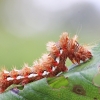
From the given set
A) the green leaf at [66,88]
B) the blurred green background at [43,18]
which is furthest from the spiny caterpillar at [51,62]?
the blurred green background at [43,18]

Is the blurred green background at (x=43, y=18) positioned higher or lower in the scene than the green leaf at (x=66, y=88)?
higher

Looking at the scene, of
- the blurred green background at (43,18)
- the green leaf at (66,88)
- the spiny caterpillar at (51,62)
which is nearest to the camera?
the green leaf at (66,88)

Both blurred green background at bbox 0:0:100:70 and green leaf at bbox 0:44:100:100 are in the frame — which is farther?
blurred green background at bbox 0:0:100:70

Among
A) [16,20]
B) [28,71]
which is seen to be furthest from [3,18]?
[28,71]

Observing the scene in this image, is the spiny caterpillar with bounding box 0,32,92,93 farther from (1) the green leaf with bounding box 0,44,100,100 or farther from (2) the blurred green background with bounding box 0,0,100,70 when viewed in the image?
(2) the blurred green background with bounding box 0,0,100,70

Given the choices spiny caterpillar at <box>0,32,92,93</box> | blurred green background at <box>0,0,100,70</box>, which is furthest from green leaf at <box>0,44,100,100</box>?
blurred green background at <box>0,0,100,70</box>

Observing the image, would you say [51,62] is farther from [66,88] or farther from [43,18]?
[43,18]

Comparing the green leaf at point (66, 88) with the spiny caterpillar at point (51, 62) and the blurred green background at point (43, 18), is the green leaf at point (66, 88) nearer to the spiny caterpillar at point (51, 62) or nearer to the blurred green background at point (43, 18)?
the spiny caterpillar at point (51, 62)
